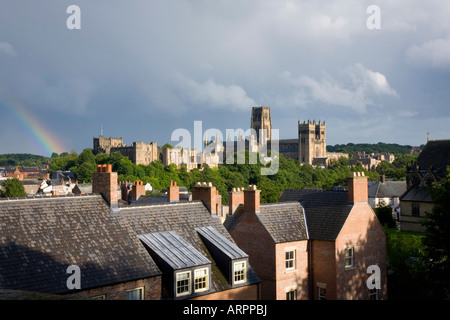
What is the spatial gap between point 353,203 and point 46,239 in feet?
58.4

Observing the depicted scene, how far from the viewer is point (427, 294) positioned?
30109 mm

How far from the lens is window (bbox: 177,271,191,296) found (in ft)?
63.5

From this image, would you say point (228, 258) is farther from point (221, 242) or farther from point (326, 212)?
point (326, 212)

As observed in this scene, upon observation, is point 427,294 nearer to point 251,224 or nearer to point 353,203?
point 353,203

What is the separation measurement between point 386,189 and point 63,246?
98.9 m

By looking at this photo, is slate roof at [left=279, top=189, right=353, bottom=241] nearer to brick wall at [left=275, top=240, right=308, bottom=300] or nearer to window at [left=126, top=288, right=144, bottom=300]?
brick wall at [left=275, top=240, right=308, bottom=300]

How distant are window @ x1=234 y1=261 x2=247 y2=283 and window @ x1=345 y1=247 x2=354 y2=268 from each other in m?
8.30

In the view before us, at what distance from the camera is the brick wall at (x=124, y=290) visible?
1728 cm

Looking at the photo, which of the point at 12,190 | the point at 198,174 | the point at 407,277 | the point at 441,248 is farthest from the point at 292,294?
the point at 198,174

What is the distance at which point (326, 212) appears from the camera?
2856 cm

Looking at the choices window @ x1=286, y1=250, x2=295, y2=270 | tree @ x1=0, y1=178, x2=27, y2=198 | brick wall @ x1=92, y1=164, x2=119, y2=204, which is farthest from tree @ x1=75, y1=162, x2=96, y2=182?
brick wall @ x1=92, y1=164, x2=119, y2=204

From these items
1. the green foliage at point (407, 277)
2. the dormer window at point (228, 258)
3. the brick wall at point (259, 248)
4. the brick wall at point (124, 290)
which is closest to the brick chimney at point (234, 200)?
the brick wall at point (259, 248)
